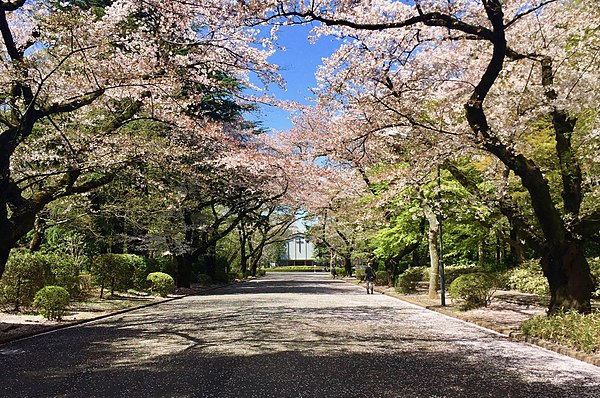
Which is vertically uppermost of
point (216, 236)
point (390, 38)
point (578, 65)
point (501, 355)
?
point (390, 38)

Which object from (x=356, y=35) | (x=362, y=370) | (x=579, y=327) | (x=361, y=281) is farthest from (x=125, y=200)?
(x=361, y=281)

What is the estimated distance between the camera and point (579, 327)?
923 centimetres

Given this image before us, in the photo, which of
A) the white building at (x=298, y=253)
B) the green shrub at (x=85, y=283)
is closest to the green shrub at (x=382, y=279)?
the green shrub at (x=85, y=283)

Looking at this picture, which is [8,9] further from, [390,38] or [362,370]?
[362,370]

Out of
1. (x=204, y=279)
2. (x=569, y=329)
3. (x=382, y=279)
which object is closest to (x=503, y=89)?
(x=569, y=329)

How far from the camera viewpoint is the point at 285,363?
7.90 meters

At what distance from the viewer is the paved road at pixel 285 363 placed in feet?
20.5

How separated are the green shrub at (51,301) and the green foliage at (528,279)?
62.4 ft

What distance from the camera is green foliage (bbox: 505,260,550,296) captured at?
22547 millimetres

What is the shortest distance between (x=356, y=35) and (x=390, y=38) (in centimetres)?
89

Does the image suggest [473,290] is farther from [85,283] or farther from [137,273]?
[137,273]

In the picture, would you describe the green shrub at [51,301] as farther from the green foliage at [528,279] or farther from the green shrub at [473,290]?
the green foliage at [528,279]

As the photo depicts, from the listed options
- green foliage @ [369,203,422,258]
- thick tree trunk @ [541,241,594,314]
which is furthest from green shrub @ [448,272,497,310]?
green foliage @ [369,203,422,258]

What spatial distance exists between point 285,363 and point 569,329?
5.77m
